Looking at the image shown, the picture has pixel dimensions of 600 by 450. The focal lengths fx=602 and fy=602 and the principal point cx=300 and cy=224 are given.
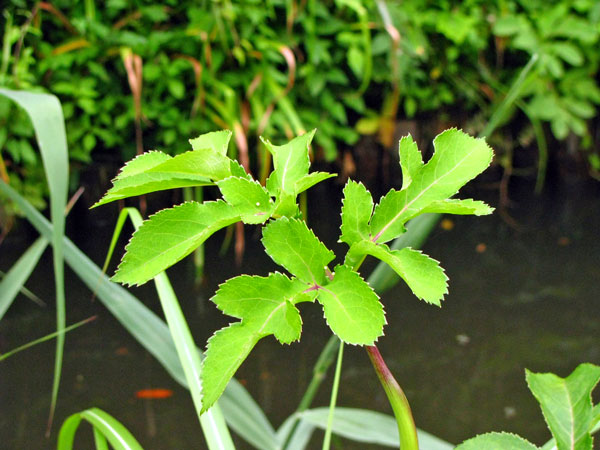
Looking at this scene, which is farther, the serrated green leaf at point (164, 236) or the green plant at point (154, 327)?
the green plant at point (154, 327)

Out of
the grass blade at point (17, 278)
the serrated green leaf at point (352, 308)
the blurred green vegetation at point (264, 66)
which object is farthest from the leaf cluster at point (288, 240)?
the blurred green vegetation at point (264, 66)

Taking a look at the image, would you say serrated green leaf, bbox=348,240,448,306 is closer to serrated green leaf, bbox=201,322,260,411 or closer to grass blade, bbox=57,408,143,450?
serrated green leaf, bbox=201,322,260,411

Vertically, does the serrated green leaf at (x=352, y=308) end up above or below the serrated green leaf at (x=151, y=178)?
below

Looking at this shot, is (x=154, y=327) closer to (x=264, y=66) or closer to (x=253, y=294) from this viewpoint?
(x=253, y=294)

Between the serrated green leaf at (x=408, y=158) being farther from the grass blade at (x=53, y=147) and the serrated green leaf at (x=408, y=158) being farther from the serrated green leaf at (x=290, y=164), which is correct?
the grass blade at (x=53, y=147)

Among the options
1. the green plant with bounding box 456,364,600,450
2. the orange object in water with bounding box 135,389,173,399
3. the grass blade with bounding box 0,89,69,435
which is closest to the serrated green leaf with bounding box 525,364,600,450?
the green plant with bounding box 456,364,600,450

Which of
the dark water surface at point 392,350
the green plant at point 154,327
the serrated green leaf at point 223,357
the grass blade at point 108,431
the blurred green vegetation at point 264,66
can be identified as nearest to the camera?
the serrated green leaf at point 223,357

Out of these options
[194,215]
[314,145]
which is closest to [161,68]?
[314,145]

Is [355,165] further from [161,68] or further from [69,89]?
[69,89]

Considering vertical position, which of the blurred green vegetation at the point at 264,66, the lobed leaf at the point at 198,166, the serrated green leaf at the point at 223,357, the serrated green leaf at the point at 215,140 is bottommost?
the blurred green vegetation at the point at 264,66
